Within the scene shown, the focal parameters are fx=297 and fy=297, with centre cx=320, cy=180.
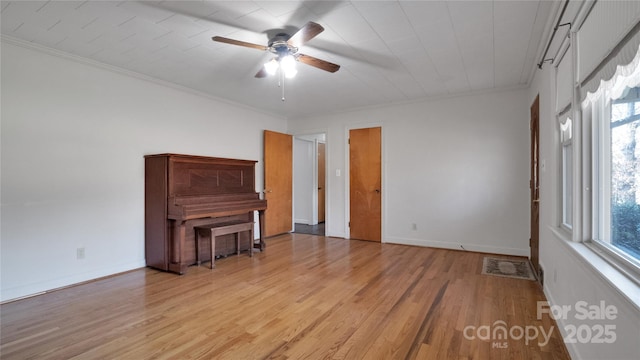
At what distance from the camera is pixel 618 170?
4.87 ft

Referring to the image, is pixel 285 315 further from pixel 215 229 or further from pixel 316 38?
pixel 316 38


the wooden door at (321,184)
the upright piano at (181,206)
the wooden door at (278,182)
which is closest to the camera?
the upright piano at (181,206)

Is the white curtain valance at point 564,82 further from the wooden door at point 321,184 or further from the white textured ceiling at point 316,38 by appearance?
the wooden door at point 321,184

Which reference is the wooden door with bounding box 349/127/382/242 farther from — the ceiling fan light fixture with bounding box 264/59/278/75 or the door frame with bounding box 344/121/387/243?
the ceiling fan light fixture with bounding box 264/59/278/75

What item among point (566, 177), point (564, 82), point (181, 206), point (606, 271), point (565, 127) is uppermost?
point (564, 82)

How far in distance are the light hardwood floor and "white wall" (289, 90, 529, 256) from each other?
0.98 m

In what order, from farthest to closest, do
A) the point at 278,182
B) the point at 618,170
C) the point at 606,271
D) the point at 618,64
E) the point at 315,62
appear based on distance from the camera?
the point at 278,182 < the point at 315,62 < the point at 618,170 < the point at 606,271 < the point at 618,64

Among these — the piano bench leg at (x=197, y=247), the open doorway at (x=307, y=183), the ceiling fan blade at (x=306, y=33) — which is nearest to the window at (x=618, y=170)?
the ceiling fan blade at (x=306, y=33)

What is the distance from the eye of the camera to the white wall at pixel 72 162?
8.96 ft

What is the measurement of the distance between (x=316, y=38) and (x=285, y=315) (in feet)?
7.82

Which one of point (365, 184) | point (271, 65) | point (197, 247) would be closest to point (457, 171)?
point (365, 184)

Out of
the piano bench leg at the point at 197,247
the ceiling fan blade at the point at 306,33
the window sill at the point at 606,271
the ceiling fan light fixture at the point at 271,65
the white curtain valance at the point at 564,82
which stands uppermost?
the ceiling fan blade at the point at 306,33

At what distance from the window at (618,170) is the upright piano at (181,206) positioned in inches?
140

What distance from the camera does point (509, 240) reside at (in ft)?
13.7
